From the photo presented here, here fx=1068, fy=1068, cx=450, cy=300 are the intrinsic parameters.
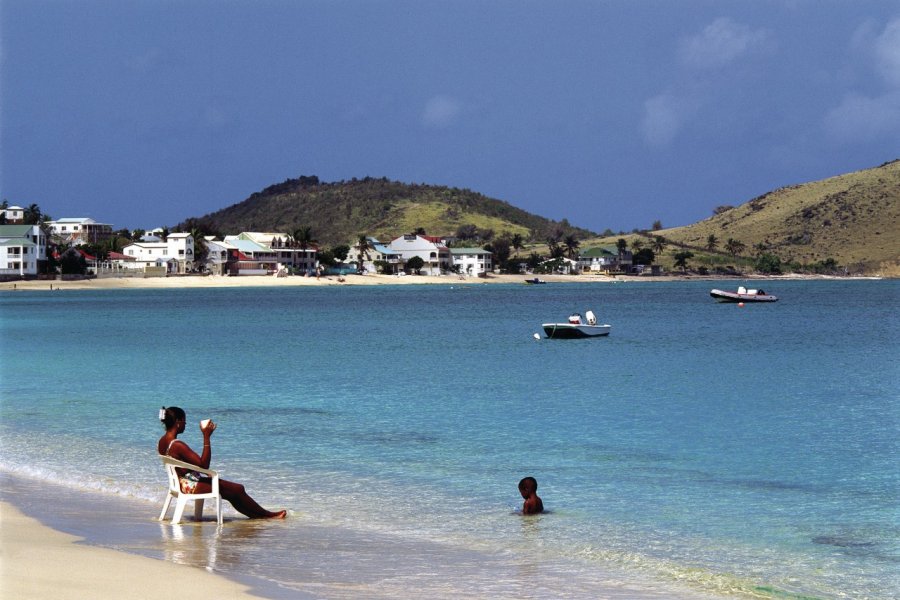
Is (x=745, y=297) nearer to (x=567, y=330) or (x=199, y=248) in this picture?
(x=567, y=330)

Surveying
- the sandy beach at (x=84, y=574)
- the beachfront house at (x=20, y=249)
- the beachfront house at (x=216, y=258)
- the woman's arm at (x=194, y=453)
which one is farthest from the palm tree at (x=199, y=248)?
the sandy beach at (x=84, y=574)

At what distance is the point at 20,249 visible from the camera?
15750cm

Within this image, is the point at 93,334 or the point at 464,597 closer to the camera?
the point at 464,597

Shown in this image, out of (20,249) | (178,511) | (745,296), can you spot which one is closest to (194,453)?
(178,511)

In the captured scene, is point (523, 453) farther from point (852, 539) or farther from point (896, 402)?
point (896, 402)

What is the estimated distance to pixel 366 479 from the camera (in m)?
19.3

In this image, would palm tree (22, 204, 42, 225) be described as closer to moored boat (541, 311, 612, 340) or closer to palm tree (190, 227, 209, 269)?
palm tree (190, 227, 209, 269)

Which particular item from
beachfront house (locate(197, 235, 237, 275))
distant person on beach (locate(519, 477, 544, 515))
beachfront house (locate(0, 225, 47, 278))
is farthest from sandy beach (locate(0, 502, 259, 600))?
beachfront house (locate(197, 235, 237, 275))

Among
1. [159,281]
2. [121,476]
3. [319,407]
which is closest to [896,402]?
[319,407]

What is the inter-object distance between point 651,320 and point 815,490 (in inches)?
2665

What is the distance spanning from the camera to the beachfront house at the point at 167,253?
7200 inches

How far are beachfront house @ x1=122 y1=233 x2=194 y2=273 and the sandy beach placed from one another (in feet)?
575

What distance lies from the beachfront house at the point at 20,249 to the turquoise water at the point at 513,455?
11091 centimetres

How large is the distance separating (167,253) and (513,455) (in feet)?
559
